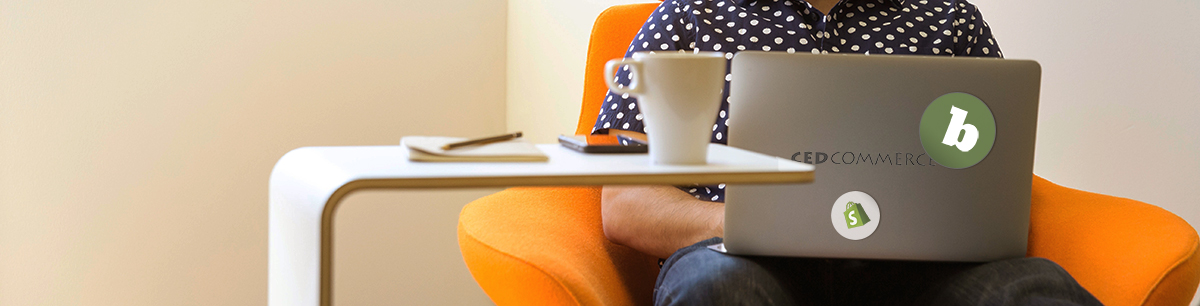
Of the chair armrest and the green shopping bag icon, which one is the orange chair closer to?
the chair armrest

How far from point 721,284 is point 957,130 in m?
0.26

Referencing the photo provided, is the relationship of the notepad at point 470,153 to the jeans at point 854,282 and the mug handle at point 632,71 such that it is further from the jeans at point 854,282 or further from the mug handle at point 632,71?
the jeans at point 854,282

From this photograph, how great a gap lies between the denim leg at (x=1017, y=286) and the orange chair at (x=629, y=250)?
0.10m

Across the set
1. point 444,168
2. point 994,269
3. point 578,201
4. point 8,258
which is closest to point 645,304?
point 578,201

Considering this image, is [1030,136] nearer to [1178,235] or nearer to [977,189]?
[977,189]

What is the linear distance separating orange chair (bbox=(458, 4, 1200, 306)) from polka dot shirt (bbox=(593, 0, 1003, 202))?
7.6 inches

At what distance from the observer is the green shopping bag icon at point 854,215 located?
0.76m

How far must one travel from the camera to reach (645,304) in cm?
103

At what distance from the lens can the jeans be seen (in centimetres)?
81

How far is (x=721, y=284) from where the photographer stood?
0.80m

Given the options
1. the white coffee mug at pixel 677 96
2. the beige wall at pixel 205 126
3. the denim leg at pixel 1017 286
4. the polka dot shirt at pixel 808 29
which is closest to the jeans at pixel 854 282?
the denim leg at pixel 1017 286

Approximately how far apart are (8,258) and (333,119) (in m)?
0.67

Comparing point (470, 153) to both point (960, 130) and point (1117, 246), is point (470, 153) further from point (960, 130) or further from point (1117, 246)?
point (1117, 246)

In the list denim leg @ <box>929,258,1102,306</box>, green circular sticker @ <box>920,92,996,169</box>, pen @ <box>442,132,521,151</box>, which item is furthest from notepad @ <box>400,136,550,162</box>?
denim leg @ <box>929,258,1102,306</box>
